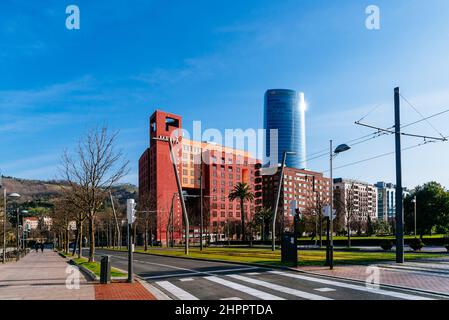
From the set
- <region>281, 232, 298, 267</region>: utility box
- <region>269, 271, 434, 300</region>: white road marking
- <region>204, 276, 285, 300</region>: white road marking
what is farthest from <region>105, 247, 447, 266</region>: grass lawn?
<region>204, 276, 285, 300</region>: white road marking

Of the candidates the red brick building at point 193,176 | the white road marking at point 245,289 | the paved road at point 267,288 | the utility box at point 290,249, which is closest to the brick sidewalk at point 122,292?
the paved road at point 267,288

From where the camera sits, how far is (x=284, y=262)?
2198 cm

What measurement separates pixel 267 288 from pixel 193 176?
371 ft

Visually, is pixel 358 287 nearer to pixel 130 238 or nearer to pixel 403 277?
pixel 403 277

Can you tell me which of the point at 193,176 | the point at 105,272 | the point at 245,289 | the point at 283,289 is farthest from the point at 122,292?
the point at 193,176

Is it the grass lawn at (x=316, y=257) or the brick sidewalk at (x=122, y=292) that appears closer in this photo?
the brick sidewalk at (x=122, y=292)

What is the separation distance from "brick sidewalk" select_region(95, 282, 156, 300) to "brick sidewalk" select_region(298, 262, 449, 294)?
8245mm

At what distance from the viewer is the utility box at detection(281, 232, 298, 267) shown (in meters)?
21.0

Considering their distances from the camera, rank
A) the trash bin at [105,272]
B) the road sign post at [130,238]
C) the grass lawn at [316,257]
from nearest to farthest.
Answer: the trash bin at [105,272], the road sign post at [130,238], the grass lawn at [316,257]

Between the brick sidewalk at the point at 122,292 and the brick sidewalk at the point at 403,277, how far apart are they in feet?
27.1

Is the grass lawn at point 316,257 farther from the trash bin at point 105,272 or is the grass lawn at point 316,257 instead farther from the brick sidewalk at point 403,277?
the trash bin at point 105,272

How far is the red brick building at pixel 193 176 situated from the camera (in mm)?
112062
